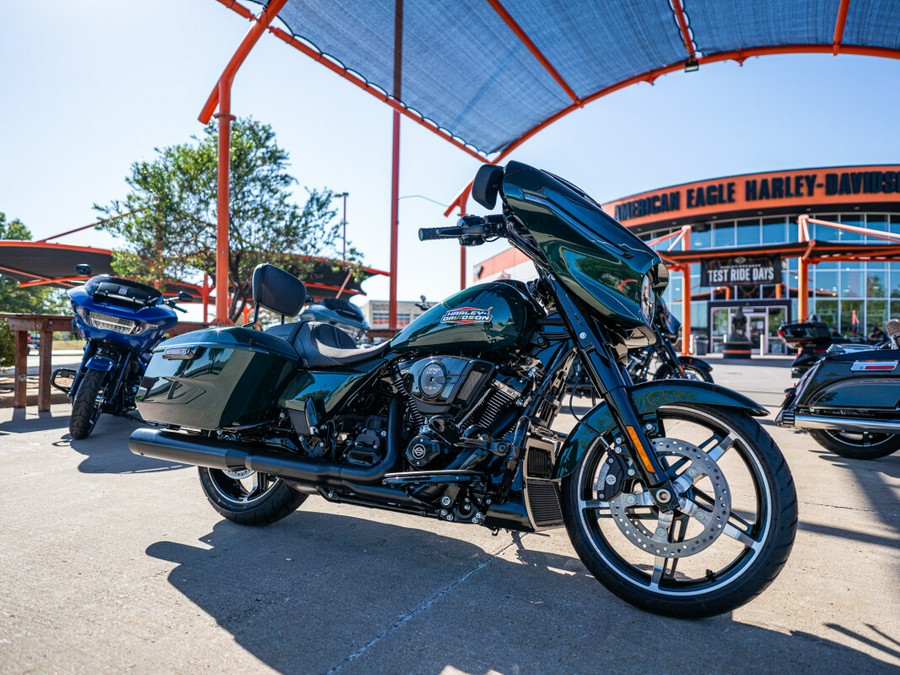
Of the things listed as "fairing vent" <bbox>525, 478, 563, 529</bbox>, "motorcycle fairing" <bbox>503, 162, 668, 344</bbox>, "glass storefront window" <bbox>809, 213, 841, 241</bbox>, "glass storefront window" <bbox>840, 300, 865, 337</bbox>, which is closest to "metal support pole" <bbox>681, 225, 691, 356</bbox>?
"glass storefront window" <bbox>809, 213, 841, 241</bbox>

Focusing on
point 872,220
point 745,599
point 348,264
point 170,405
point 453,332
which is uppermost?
point 872,220

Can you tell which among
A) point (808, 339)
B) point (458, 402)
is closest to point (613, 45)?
point (808, 339)

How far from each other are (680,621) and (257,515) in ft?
6.54

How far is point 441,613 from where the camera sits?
1.97m

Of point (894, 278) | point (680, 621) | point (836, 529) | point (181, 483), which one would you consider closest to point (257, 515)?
point (181, 483)

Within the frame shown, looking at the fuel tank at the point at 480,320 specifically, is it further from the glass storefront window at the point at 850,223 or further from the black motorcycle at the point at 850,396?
the glass storefront window at the point at 850,223

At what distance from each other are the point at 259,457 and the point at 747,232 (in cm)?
3179

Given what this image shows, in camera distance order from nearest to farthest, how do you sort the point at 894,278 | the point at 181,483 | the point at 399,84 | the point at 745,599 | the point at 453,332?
the point at 745,599 < the point at 453,332 < the point at 181,483 < the point at 399,84 < the point at 894,278

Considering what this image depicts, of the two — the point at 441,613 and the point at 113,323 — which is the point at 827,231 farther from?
the point at 441,613

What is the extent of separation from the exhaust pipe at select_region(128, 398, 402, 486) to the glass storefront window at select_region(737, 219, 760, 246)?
31.2 meters

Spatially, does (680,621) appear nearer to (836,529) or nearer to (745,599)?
(745,599)

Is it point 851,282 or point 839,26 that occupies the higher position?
point 839,26

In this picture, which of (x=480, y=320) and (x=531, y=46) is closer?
(x=480, y=320)

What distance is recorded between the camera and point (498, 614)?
1965 millimetres
